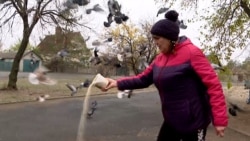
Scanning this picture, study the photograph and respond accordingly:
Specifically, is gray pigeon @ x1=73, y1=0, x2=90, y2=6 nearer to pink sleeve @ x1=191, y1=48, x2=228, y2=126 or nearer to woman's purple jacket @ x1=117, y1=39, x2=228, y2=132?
woman's purple jacket @ x1=117, y1=39, x2=228, y2=132

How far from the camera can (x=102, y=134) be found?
8617mm

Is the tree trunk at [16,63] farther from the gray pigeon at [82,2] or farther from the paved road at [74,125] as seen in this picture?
the gray pigeon at [82,2]

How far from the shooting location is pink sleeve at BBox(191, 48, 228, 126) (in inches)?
118

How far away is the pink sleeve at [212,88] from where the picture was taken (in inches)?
118

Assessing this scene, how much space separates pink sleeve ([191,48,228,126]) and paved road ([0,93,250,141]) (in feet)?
17.2

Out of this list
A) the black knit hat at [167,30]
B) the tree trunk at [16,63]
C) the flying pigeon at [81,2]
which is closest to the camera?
the black knit hat at [167,30]

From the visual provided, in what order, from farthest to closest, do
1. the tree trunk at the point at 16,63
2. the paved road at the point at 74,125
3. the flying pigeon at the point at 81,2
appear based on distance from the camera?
1. the tree trunk at the point at 16,63
2. the paved road at the point at 74,125
3. the flying pigeon at the point at 81,2

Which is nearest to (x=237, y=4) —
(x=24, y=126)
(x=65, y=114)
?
(x=65, y=114)

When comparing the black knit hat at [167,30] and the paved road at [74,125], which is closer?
the black knit hat at [167,30]

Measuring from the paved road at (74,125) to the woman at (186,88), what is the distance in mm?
5005

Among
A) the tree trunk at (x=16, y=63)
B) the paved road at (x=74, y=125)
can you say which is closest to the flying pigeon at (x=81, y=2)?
the paved road at (x=74, y=125)

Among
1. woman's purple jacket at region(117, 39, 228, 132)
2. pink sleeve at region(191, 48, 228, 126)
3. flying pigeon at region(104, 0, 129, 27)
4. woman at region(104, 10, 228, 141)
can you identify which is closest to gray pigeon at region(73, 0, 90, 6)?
flying pigeon at region(104, 0, 129, 27)

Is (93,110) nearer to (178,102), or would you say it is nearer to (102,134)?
(102,134)

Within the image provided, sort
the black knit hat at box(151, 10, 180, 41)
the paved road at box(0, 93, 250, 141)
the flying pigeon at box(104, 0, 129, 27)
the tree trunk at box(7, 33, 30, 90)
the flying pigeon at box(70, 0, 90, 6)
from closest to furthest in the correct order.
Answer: the black knit hat at box(151, 10, 180, 41) < the flying pigeon at box(70, 0, 90, 6) < the flying pigeon at box(104, 0, 129, 27) < the paved road at box(0, 93, 250, 141) < the tree trunk at box(7, 33, 30, 90)
